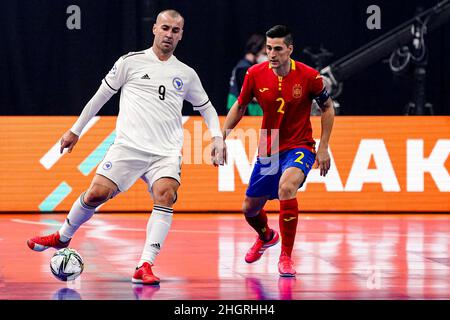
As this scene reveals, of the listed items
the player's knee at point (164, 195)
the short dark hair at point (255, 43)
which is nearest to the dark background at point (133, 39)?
the short dark hair at point (255, 43)

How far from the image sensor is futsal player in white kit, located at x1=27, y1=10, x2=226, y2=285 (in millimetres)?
9648

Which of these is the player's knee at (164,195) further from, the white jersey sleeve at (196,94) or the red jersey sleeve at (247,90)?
the red jersey sleeve at (247,90)

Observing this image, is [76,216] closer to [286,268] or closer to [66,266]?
[66,266]

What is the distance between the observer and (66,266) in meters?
→ 9.54

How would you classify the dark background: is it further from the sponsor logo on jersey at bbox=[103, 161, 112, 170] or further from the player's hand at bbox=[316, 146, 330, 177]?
the sponsor logo on jersey at bbox=[103, 161, 112, 170]

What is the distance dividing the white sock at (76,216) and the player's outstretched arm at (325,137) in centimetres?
220

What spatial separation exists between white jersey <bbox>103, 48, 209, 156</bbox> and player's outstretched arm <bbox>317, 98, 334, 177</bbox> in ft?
4.55

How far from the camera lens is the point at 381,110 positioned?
18.4 m

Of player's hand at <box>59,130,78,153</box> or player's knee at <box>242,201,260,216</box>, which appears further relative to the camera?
player's knee at <box>242,201,260,216</box>

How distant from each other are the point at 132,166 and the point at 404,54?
924 centimetres

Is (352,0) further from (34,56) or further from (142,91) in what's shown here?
(142,91)

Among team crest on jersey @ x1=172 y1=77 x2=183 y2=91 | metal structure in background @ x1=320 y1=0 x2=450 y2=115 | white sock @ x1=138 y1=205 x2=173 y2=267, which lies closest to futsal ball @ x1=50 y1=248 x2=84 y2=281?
white sock @ x1=138 y1=205 x2=173 y2=267
